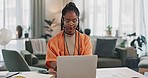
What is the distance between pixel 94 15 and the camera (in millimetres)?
6887

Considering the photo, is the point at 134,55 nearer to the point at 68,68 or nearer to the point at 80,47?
the point at 80,47

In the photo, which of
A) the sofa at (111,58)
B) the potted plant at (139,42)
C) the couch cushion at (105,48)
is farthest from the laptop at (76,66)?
the potted plant at (139,42)

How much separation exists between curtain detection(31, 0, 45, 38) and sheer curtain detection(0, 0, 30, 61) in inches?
5.1

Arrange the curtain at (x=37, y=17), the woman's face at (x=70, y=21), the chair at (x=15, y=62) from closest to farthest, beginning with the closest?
the woman's face at (x=70, y=21) < the chair at (x=15, y=62) < the curtain at (x=37, y=17)

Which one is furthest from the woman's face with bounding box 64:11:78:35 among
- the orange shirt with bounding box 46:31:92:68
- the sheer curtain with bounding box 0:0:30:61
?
the sheer curtain with bounding box 0:0:30:61

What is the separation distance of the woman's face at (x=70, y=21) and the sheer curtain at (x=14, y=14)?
4.46 metres

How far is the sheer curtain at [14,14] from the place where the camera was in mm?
6289

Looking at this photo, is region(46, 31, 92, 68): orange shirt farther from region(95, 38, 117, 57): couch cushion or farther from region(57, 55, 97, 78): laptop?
region(95, 38, 117, 57): couch cushion

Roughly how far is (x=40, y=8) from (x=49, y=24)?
19.1 inches

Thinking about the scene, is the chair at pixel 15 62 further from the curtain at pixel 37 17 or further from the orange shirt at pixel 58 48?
the curtain at pixel 37 17

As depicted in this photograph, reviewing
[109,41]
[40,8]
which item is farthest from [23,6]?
[109,41]

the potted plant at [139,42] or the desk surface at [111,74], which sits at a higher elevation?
the potted plant at [139,42]

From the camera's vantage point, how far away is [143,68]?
459cm

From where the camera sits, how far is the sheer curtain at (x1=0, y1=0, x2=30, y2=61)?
6.29 metres
